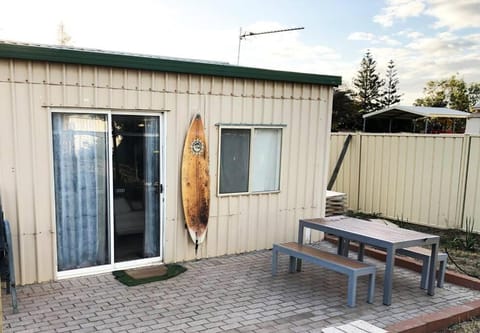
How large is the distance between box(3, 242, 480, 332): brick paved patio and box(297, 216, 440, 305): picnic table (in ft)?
0.88

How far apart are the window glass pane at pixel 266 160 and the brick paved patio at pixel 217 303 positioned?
4.37ft

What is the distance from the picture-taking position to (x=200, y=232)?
530 centimetres

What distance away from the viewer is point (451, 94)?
3812cm

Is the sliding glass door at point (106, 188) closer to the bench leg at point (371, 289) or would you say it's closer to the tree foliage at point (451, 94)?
the bench leg at point (371, 289)

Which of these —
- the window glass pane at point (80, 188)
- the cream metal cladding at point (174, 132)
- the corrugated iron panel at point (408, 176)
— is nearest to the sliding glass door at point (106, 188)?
the window glass pane at point (80, 188)

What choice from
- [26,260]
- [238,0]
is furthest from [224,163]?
[238,0]

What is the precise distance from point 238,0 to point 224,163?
716 centimetres

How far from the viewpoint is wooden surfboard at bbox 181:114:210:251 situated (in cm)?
512

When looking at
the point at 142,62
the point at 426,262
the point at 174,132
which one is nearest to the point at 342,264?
the point at 426,262

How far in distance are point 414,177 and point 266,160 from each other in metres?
A: 3.57

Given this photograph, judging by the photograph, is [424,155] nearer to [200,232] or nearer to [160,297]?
[200,232]

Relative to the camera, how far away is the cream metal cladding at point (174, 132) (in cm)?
415

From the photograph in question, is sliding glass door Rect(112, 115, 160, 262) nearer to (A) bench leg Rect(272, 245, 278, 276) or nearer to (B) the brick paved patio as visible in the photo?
(B) the brick paved patio

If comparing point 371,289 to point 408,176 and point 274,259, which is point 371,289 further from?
point 408,176
